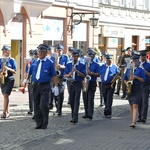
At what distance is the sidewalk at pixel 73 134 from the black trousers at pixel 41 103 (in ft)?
0.86

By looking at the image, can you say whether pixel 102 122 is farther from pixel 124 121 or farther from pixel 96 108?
pixel 96 108

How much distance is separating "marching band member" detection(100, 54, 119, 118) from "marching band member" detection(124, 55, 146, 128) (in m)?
1.85

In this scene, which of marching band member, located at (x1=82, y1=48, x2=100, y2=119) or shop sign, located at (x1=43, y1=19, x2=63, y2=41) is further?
shop sign, located at (x1=43, y1=19, x2=63, y2=41)

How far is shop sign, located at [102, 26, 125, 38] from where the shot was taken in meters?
32.4

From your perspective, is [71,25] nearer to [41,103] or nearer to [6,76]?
[6,76]

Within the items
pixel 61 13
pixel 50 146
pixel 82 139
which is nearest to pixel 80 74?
pixel 82 139

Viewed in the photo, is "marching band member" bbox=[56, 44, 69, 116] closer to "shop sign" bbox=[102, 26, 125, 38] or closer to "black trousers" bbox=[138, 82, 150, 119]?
"black trousers" bbox=[138, 82, 150, 119]

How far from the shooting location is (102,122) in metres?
14.0

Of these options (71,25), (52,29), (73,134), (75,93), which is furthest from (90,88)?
(71,25)

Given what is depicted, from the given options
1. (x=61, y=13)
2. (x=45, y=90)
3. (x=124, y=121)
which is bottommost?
(x=124, y=121)

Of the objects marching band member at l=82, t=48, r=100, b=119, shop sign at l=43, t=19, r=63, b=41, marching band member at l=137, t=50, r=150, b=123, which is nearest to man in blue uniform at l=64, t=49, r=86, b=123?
marching band member at l=82, t=48, r=100, b=119

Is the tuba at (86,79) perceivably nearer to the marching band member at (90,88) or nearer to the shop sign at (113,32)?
the marching band member at (90,88)

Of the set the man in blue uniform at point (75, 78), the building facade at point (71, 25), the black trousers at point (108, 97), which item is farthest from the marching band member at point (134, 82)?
the building facade at point (71, 25)

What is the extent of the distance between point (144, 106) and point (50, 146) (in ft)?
13.9
